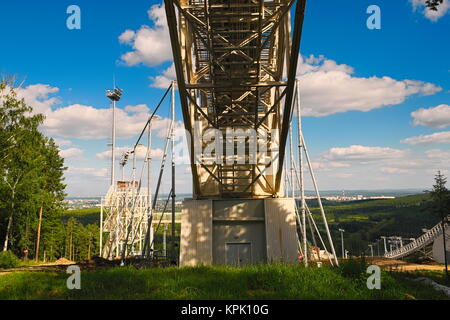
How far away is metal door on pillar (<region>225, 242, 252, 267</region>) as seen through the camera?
15.0m

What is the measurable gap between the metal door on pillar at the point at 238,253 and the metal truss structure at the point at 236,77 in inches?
98.9

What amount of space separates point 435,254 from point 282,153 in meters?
32.3

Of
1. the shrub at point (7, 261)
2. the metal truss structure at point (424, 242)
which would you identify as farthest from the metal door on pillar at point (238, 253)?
the metal truss structure at point (424, 242)

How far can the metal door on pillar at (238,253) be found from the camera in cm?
1505

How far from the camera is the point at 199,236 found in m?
14.8

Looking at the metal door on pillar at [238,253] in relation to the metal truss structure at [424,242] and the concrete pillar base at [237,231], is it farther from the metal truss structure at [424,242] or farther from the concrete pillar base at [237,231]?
the metal truss structure at [424,242]

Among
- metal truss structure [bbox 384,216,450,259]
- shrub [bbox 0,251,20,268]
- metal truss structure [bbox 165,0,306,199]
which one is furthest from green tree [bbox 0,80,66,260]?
metal truss structure [bbox 384,216,450,259]

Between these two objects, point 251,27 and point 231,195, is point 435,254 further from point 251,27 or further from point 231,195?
point 251,27

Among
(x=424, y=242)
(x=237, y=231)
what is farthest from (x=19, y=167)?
(x=424, y=242)

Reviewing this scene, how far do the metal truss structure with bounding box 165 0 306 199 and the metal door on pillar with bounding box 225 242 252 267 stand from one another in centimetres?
251

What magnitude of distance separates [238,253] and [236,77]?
8.49 meters
